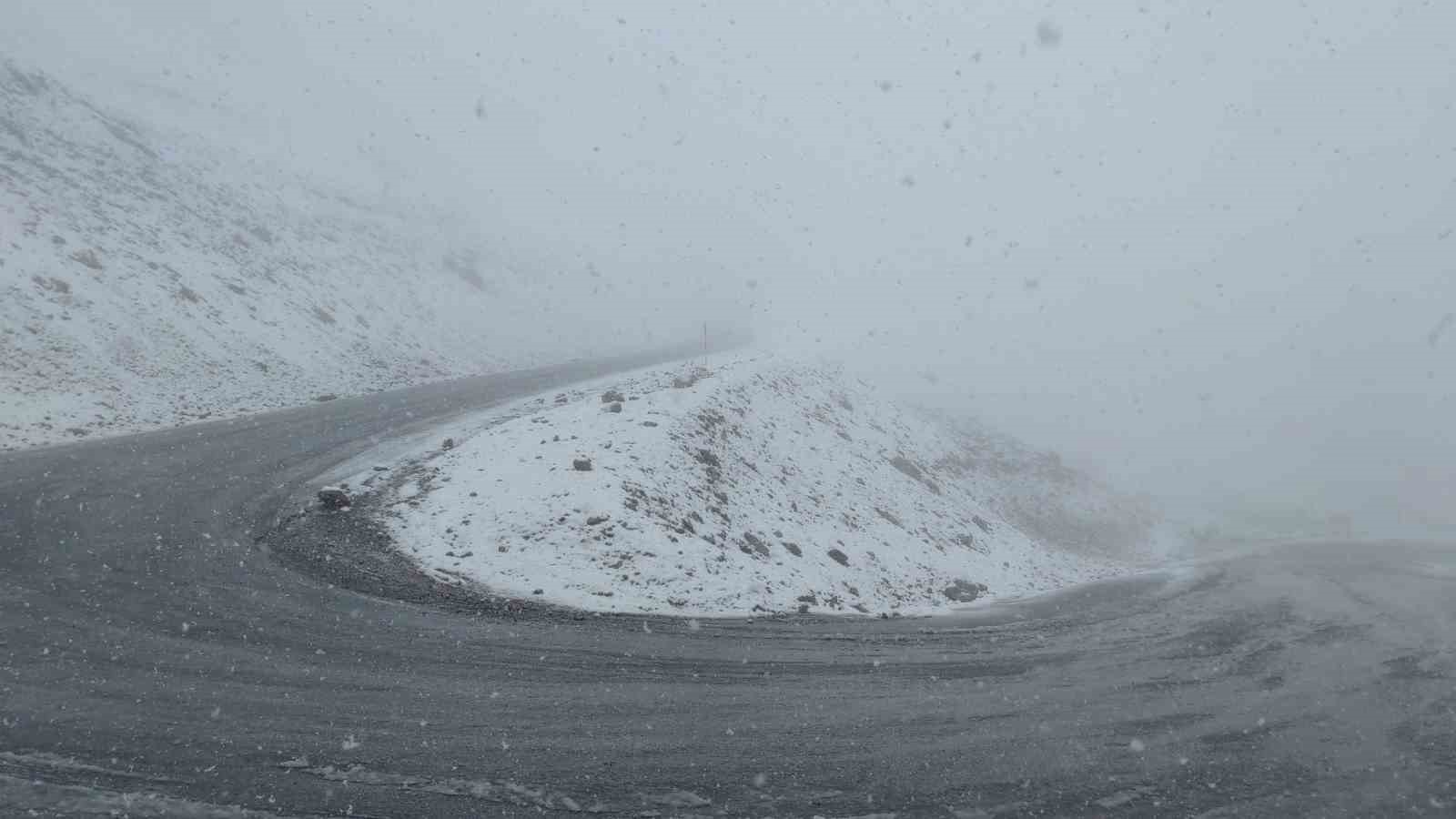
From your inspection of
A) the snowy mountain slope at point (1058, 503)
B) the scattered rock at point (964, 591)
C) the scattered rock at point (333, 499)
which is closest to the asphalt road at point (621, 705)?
the scattered rock at point (333, 499)

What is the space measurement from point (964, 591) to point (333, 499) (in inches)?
503

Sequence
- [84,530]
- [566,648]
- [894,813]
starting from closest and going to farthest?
[894,813], [566,648], [84,530]

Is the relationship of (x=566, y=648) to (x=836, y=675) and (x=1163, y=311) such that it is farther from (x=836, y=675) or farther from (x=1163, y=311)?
(x=1163, y=311)

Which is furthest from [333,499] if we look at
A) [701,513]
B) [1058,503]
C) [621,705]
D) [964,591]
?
[1058,503]

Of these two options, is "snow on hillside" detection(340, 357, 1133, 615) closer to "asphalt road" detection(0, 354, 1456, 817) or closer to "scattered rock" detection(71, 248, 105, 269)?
"asphalt road" detection(0, 354, 1456, 817)

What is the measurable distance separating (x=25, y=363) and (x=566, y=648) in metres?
19.2

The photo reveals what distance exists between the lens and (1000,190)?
4387 inches

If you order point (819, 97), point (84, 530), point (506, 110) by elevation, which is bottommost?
point (84, 530)

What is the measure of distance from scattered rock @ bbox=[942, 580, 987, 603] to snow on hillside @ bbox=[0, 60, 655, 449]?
20168 mm

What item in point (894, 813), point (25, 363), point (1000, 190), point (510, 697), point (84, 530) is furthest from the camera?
point (1000, 190)

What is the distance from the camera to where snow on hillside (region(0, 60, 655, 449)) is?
18984 millimetres

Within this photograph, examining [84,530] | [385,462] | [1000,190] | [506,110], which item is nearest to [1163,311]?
[1000,190]

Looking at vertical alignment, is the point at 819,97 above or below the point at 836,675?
above

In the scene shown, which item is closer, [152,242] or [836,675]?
[836,675]
